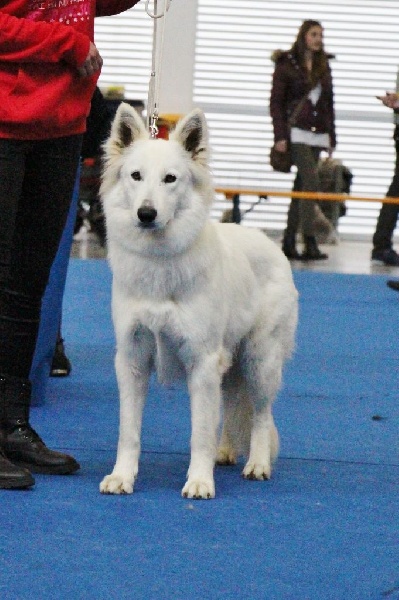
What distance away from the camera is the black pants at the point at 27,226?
2963 mm

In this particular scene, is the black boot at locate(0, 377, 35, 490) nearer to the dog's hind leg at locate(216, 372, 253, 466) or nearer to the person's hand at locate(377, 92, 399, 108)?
the dog's hind leg at locate(216, 372, 253, 466)

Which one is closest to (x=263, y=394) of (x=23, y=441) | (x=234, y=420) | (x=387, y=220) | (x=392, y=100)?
(x=234, y=420)

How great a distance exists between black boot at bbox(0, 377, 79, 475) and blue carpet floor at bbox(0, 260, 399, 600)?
0.22 feet

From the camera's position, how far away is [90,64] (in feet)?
9.77

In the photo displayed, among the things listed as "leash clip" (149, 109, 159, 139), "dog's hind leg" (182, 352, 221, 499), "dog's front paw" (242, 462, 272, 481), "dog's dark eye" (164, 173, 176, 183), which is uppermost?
"leash clip" (149, 109, 159, 139)

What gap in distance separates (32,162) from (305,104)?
7132 millimetres

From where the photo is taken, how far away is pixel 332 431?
397 centimetres

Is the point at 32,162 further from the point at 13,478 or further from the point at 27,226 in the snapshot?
the point at 13,478

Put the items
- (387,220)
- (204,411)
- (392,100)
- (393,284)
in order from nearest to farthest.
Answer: (204,411)
(392,100)
(393,284)
(387,220)

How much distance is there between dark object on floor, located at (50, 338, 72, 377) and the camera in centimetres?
492

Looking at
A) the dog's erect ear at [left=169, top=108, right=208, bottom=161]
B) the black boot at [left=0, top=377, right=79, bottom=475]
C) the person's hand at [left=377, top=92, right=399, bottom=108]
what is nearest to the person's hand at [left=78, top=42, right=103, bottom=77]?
the dog's erect ear at [left=169, top=108, right=208, bottom=161]

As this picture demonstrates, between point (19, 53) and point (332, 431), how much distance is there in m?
1.87

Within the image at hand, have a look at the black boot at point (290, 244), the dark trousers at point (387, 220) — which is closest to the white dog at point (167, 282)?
the dark trousers at point (387, 220)

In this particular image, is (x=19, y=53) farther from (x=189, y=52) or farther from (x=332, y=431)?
(x=189, y=52)
